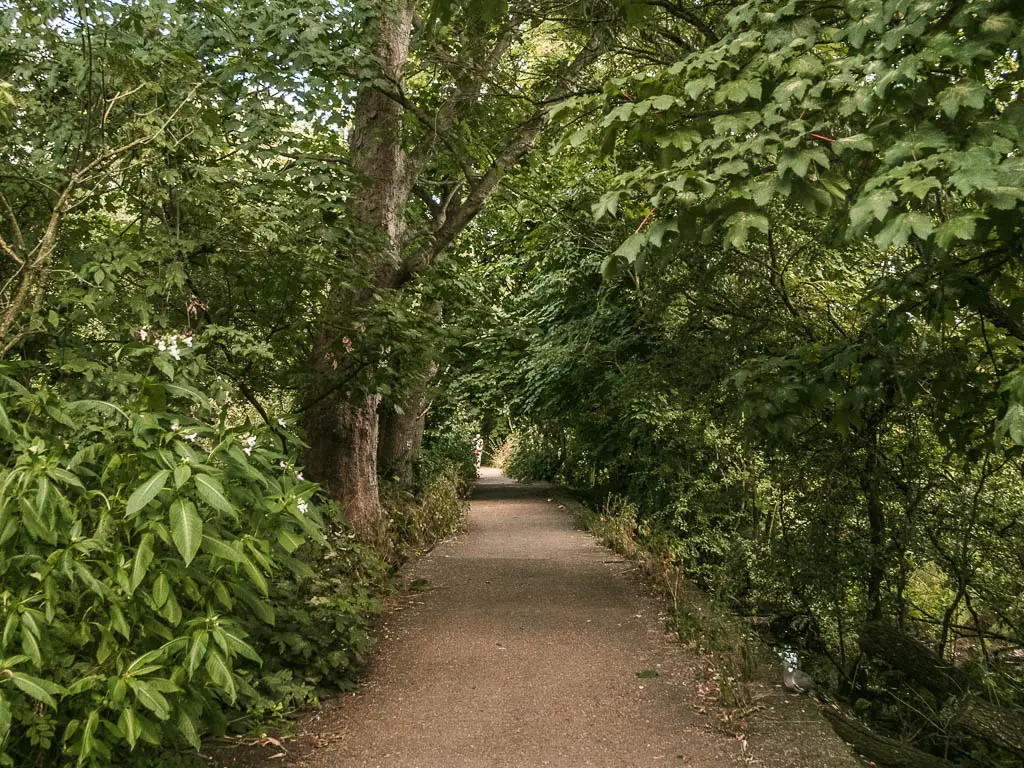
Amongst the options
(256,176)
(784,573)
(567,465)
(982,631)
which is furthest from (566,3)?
(567,465)

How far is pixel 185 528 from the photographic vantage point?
271cm

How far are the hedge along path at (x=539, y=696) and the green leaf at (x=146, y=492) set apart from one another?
234 centimetres

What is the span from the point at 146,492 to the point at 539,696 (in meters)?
3.54

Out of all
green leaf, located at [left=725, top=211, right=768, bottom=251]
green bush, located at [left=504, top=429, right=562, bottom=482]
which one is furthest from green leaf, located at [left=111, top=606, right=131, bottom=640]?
green bush, located at [left=504, top=429, right=562, bottom=482]

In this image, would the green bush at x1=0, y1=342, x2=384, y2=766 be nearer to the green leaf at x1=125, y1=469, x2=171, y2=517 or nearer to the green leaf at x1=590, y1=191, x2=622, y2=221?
the green leaf at x1=125, y1=469, x2=171, y2=517

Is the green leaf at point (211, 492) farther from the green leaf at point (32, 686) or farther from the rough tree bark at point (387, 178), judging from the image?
the rough tree bark at point (387, 178)

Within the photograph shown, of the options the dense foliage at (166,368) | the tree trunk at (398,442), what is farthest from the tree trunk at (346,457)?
the tree trunk at (398,442)

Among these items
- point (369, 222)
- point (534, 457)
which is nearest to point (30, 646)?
point (369, 222)

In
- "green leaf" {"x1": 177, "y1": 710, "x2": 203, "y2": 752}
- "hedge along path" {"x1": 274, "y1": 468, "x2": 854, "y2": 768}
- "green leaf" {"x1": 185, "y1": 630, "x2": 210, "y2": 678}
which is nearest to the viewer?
"green leaf" {"x1": 185, "y1": 630, "x2": 210, "y2": 678}

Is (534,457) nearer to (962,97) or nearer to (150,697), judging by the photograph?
(962,97)

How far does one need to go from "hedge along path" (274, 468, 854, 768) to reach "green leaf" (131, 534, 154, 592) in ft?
6.98

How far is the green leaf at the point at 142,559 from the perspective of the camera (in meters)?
2.71

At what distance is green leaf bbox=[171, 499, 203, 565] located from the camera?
2668 millimetres

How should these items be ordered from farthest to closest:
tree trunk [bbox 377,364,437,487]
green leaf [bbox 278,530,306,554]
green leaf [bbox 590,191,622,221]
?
tree trunk [bbox 377,364,437,487] < green leaf [bbox 590,191,622,221] < green leaf [bbox 278,530,306,554]
